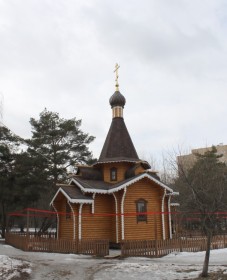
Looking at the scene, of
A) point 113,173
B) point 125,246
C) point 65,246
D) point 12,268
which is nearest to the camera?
point 12,268

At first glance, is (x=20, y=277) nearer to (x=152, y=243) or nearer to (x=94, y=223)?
(x=152, y=243)

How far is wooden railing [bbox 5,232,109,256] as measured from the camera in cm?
1647

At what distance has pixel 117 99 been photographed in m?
24.9

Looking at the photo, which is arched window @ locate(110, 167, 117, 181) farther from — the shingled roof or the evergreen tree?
the evergreen tree

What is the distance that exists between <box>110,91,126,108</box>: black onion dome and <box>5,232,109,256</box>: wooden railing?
1116 centimetres

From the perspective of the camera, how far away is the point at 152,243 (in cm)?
1614

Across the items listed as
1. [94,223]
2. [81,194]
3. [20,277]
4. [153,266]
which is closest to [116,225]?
[94,223]

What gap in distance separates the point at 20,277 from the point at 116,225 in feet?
31.1

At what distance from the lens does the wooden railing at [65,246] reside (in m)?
16.5

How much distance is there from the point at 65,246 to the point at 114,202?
4.68 metres

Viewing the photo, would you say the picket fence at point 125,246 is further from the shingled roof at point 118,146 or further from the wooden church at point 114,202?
the shingled roof at point 118,146

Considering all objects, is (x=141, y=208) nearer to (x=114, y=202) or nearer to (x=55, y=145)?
(x=114, y=202)

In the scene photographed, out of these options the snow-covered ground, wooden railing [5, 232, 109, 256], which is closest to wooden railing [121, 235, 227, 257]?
wooden railing [5, 232, 109, 256]

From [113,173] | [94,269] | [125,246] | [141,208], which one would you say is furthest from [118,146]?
[94,269]
